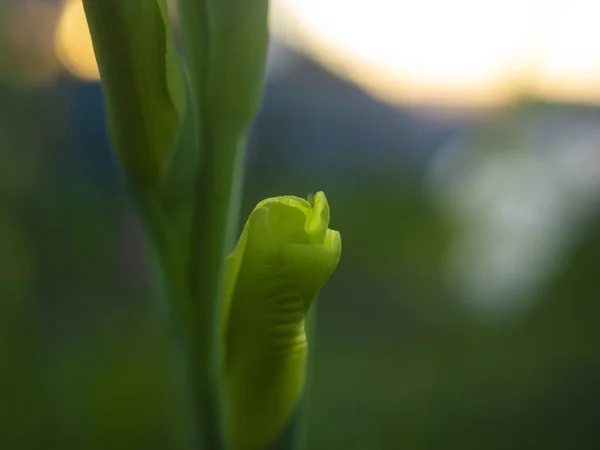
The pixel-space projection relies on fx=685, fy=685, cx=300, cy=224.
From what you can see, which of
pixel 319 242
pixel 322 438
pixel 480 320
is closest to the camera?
pixel 319 242

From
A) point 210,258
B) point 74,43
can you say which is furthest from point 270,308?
point 74,43

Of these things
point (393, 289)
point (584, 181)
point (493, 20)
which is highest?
point (493, 20)

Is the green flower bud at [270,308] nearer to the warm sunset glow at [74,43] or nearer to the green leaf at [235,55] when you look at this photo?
the green leaf at [235,55]

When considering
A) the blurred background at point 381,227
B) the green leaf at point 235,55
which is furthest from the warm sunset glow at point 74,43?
the green leaf at point 235,55

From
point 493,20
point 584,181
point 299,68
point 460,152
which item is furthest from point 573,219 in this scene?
point 299,68

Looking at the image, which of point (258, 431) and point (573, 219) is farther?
point (573, 219)

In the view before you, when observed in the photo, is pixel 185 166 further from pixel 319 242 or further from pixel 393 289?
pixel 393 289
